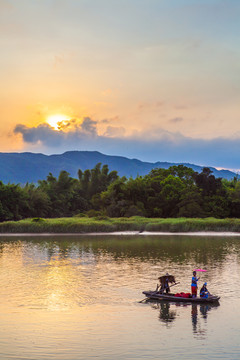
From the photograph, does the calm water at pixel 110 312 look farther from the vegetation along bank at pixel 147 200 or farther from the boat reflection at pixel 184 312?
the vegetation along bank at pixel 147 200

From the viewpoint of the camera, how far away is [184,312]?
22.0m

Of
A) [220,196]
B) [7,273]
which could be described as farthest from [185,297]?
[220,196]

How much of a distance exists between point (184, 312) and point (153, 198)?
6905 centimetres

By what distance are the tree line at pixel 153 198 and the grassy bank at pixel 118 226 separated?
9.81 meters

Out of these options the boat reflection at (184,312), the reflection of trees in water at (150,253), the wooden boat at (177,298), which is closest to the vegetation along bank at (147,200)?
the reflection of trees in water at (150,253)

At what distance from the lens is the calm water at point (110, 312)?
16.5 m

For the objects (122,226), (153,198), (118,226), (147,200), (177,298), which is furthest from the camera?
(147,200)

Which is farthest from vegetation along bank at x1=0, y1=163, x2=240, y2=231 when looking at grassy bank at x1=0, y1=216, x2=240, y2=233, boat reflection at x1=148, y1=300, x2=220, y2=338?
boat reflection at x1=148, y1=300, x2=220, y2=338

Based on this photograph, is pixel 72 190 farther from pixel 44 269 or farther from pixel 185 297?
pixel 185 297

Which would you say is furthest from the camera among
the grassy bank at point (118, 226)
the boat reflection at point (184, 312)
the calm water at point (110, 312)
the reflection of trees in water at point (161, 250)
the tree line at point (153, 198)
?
the tree line at point (153, 198)

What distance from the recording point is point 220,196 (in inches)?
3472

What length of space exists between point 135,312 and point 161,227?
177 feet

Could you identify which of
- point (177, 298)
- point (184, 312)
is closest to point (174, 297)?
point (177, 298)

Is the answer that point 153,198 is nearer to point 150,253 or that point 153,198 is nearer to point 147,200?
point 147,200
